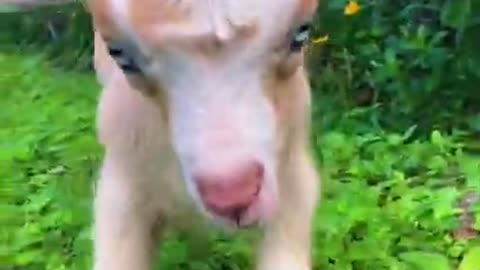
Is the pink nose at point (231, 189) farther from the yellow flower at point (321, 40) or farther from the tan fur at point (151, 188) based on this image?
the yellow flower at point (321, 40)

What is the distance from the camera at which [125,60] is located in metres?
2.79

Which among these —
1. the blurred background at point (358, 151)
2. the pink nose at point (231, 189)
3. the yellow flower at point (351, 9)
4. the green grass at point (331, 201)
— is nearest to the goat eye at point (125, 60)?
the pink nose at point (231, 189)

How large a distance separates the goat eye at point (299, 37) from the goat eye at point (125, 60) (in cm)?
29

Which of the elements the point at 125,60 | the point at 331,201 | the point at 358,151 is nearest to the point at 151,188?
the point at 125,60

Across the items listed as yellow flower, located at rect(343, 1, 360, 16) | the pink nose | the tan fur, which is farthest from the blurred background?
the pink nose

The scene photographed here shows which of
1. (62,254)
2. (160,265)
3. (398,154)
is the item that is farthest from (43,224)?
(398,154)

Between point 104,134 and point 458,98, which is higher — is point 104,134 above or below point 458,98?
below

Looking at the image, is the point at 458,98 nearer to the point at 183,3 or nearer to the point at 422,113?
the point at 422,113

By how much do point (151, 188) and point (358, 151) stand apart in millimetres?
1395

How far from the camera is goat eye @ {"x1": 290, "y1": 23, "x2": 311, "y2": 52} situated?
2.76m

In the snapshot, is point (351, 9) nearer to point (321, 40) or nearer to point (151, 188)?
point (321, 40)

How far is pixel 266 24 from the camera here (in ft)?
A: 8.69

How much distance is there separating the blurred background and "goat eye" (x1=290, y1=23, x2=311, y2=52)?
3.15 ft

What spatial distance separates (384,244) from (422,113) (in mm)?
1084
